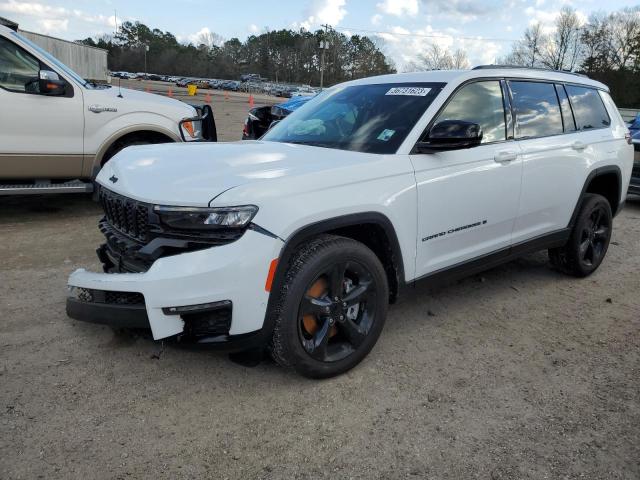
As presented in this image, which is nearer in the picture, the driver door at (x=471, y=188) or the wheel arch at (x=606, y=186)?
the driver door at (x=471, y=188)

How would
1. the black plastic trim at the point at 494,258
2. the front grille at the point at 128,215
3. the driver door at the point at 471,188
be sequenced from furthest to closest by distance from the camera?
1. the black plastic trim at the point at 494,258
2. the driver door at the point at 471,188
3. the front grille at the point at 128,215

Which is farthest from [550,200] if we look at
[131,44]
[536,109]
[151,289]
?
[131,44]

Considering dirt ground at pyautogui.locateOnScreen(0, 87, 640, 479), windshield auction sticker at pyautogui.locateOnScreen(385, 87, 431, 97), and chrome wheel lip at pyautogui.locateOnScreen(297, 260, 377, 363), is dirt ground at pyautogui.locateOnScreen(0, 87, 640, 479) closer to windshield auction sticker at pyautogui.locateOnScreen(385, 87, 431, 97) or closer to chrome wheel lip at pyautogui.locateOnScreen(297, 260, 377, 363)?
chrome wheel lip at pyautogui.locateOnScreen(297, 260, 377, 363)

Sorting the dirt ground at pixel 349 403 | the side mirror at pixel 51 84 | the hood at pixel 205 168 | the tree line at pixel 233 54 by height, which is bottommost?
the dirt ground at pixel 349 403

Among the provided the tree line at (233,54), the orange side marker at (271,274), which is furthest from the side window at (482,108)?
the tree line at (233,54)

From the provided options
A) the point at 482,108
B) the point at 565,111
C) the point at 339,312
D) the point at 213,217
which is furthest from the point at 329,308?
the point at 565,111

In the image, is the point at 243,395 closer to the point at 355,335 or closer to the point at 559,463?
the point at 355,335

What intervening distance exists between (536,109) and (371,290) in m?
2.28

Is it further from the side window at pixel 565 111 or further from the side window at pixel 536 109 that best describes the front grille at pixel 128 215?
the side window at pixel 565 111

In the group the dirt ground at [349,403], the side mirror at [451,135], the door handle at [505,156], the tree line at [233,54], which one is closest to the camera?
the dirt ground at [349,403]

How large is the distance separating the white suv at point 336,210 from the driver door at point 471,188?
0.01 meters

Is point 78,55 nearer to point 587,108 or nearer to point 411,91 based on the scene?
point 587,108

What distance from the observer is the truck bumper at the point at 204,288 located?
8.43 ft

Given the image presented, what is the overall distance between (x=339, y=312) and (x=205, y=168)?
1080 mm
